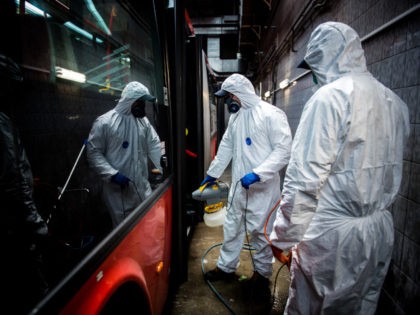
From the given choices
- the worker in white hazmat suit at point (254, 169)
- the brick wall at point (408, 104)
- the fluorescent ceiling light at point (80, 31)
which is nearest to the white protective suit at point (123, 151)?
the fluorescent ceiling light at point (80, 31)

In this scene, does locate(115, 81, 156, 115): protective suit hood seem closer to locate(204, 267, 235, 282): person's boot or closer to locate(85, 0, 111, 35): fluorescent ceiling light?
locate(85, 0, 111, 35): fluorescent ceiling light

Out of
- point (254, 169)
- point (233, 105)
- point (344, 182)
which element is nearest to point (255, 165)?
point (254, 169)

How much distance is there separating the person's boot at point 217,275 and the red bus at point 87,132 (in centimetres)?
31

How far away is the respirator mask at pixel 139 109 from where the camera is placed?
5.01 feet

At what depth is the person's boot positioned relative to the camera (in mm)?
2463

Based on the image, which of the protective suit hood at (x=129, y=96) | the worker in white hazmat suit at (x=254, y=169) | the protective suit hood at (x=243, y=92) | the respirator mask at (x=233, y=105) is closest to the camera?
the protective suit hood at (x=129, y=96)

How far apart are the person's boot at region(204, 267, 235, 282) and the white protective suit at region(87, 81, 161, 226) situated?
145cm

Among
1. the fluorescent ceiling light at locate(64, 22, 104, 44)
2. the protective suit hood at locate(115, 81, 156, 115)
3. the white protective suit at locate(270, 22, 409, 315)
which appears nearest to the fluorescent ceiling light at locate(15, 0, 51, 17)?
the fluorescent ceiling light at locate(64, 22, 104, 44)

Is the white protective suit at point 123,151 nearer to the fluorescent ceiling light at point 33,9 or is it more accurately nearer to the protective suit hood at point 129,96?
the protective suit hood at point 129,96

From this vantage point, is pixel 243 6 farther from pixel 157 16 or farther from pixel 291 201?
pixel 291 201

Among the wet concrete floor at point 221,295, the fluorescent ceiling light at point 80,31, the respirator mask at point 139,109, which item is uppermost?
the fluorescent ceiling light at point 80,31

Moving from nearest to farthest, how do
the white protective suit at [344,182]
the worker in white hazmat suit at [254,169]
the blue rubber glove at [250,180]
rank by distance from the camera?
the white protective suit at [344,182] < the blue rubber glove at [250,180] < the worker in white hazmat suit at [254,169]

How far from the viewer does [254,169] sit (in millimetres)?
2105

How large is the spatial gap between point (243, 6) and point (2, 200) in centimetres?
650
